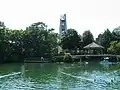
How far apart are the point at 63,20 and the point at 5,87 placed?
308 feet

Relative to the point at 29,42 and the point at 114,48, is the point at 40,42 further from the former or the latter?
the point at 114,48

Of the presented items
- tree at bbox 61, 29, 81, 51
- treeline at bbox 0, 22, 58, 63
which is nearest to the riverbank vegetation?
treeline at bbox 0, 22, 58, 63

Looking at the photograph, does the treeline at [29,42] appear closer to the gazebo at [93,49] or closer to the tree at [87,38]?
the gazebo at [93,49]

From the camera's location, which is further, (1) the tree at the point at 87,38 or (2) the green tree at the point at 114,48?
(1) the tree at the point at 87,38

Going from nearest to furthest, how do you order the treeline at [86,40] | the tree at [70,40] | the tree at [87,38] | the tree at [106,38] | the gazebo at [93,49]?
the gazebo at [93,49]
the treeline at [86,40]
the tree at [70,40]
the tree at [106,38]
the tree at [87,38]

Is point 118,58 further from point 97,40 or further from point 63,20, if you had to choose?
point 63,20

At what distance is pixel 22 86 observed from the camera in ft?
115

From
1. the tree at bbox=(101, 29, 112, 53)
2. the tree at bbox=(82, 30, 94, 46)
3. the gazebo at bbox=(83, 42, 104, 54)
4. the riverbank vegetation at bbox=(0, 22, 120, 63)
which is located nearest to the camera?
the riverbank vegetation at bbox=(0, 22, 120, 63)

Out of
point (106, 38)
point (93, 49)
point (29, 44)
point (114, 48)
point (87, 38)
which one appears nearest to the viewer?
point (29, 44)

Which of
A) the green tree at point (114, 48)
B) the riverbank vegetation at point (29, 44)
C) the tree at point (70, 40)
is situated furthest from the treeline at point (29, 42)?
the green tree at point (114, 48)

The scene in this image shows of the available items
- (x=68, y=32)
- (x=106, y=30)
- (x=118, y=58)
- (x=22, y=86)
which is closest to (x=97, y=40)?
(x=106, y=30)

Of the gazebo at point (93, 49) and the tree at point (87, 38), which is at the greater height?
the tree at point (87, 38)

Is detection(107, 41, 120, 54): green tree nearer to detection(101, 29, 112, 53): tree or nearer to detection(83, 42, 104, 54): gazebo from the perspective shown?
detection(83, 42, 104, 54): gazebo

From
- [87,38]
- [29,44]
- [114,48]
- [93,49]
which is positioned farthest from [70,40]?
[29,44]
